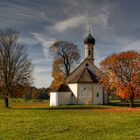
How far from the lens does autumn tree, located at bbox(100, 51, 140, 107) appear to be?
54.0 meters

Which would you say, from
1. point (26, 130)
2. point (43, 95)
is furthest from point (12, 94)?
point (43, 95)

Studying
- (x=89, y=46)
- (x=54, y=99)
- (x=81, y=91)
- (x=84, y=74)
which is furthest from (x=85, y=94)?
(x=89, y=46)

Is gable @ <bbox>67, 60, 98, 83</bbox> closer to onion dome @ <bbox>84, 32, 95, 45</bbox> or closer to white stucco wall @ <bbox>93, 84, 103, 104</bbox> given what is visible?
white stucco wall @ <bbox>93, 84, 103, 104</bbox>

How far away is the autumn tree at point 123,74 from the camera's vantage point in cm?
5400

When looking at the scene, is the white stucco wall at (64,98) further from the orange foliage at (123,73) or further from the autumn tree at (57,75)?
the orange foliage at (123,73)

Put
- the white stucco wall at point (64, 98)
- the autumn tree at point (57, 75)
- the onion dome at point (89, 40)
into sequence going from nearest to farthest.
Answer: the white stucco wall at point (64, 98)
the autumn tree at point (57, 75)
the onion dome at point (89, 40)

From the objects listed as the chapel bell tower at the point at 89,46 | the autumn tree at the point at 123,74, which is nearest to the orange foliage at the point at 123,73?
the autumn tree at the point at 123,74

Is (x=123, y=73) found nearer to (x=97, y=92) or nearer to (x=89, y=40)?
(x=97, y=92)

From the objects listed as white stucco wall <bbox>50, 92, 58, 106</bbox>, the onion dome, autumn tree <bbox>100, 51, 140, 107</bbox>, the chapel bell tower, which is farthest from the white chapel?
the onion dome

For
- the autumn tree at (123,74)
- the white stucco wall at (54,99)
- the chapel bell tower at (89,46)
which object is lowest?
the white stucco wall at (54,99)

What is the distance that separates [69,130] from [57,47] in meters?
50.1

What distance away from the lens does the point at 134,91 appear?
2124 inches

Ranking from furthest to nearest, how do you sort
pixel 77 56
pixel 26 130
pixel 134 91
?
1. pixel 77 56
2. pixel 134 91
3. pixel 26 130

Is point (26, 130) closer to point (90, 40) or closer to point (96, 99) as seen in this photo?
point (96, 99)
